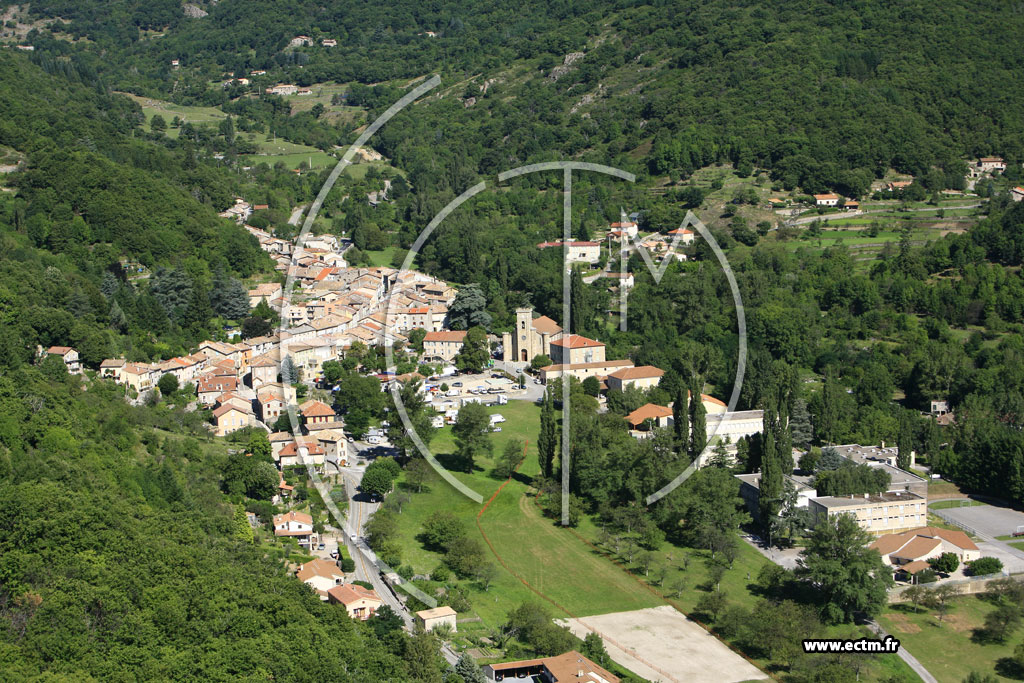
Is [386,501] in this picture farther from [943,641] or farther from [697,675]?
[943,641]

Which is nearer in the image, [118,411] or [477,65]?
[118,411]

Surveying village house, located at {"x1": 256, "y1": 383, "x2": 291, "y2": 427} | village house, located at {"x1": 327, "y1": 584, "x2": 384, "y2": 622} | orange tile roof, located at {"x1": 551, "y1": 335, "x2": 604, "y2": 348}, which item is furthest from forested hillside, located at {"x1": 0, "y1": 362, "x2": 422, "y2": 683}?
orange tile roof, located at {"x1": 551, "y1": 335, "x2": 604, "y2": 348}

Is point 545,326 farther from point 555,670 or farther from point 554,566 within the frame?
point 555,670

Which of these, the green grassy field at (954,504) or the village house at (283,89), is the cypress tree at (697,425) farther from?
the village house at (283,89)

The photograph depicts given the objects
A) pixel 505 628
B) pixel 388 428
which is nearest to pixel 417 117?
pixel 388 428

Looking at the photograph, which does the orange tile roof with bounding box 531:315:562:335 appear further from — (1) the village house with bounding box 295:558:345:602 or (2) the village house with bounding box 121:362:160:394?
(1) the village house with bounding box 295:558:345:602

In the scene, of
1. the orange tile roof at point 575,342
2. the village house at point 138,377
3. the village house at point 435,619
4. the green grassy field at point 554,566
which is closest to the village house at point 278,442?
the green grassy field at point 554,566
